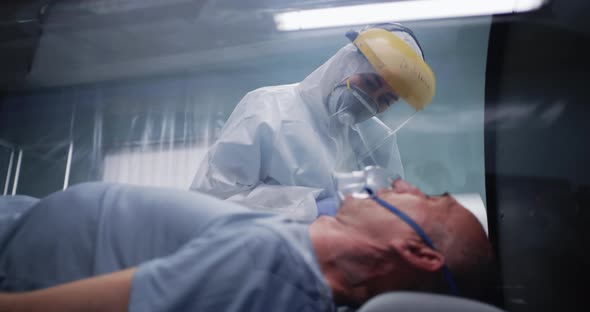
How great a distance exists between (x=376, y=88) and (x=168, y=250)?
853 mm

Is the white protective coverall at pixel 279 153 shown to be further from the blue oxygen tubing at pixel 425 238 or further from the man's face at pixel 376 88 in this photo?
the blue oxygen tubing at pixel 425 238

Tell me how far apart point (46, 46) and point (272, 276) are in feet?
4.47

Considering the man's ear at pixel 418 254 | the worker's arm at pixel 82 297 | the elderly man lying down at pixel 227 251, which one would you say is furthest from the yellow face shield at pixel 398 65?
the worker's arm at pixel 82 297

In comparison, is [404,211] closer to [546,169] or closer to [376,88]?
[546,169]

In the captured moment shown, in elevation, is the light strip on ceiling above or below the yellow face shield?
above

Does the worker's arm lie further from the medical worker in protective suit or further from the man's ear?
the medical worker in protective suit

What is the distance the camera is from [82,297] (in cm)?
56

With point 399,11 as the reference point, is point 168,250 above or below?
below

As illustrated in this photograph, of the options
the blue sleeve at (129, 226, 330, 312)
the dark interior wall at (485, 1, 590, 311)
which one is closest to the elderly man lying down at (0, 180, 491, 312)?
the blue sleeve at (129, 226, 330, 312)

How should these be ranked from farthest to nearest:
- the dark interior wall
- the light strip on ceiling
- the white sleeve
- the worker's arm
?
the white sleeve < the light strip on ceiling < the dark interior wall < the worker's arm

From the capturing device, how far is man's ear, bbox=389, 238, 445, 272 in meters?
0.64

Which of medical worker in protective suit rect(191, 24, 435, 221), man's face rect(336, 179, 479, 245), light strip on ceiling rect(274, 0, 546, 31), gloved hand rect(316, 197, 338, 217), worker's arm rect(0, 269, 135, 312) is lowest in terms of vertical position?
worker's arm rect(0, 269, 135, 312)

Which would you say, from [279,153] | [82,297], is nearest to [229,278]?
[82,297]

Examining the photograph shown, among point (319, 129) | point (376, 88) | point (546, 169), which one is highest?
point (376, 88)
